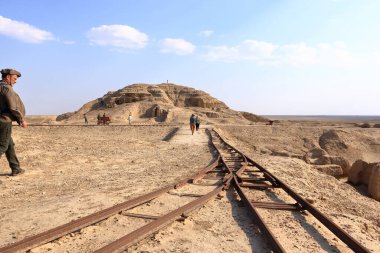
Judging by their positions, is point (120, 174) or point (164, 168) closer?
point (120, 174)

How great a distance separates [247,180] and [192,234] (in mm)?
4049

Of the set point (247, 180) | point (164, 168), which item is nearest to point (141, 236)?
point (247, 180)

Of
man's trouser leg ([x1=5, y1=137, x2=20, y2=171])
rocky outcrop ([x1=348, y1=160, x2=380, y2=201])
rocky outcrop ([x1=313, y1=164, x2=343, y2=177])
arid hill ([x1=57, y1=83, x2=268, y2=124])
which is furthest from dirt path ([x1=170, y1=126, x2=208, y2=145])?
arid hill ([x1=57, y1=83, x2=268, y2=124])

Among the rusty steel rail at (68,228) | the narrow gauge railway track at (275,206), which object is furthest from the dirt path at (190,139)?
the rusty steel rail at (68,228)

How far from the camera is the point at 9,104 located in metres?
7.95

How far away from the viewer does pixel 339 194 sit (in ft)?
31.4

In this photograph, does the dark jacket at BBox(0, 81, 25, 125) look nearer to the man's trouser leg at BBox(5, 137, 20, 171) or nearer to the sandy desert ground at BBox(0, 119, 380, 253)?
the man's trouser leg at BBox(5, 137, 20, 171)

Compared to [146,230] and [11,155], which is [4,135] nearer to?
[11,155]

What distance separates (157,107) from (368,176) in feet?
143

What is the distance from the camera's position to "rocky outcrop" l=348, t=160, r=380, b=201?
42.3 feet

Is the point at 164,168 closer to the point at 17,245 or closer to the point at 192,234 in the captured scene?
the point at 192,234

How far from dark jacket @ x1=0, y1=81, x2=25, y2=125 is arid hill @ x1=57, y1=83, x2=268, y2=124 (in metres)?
38.7

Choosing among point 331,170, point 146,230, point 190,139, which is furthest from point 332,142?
point 146,230

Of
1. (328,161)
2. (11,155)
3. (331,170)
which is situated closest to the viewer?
(11,155)
